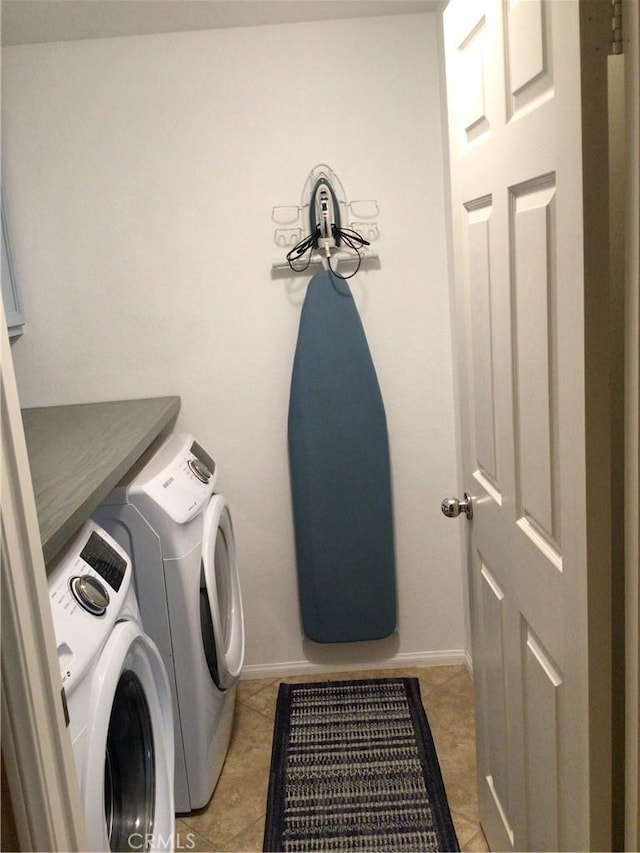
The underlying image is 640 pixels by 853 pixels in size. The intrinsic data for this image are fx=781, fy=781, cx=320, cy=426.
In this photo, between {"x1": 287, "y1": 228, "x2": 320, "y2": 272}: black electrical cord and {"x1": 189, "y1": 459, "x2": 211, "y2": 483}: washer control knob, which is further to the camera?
{"x1": 287, "y1": 228, "x2": 320, "y2": 272}: black electrical cord

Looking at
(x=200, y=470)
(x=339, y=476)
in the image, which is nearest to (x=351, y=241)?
(x=339, y=476)

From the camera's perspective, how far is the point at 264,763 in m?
2.43

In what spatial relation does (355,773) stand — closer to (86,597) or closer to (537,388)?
(86,597)

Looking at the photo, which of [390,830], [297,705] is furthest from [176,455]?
[390,830]

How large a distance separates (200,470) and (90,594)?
95 cm

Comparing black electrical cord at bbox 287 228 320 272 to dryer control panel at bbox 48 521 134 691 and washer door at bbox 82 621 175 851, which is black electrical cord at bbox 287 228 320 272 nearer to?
dryer control panel at bbox 48 521 134 691

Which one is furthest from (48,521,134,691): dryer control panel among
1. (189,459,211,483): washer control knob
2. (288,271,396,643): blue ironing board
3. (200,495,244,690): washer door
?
(288,271,396,643): blue ironing board

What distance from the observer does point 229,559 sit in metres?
2.59

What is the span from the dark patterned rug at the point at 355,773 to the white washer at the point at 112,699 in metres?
0.56

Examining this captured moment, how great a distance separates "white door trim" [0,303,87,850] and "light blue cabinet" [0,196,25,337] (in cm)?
172

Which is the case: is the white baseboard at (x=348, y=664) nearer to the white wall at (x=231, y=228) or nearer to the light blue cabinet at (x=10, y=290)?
the white wall at (x=231, y=228)

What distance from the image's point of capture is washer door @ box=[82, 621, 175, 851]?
1.61 metres

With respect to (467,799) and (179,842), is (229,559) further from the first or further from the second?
(467,799)

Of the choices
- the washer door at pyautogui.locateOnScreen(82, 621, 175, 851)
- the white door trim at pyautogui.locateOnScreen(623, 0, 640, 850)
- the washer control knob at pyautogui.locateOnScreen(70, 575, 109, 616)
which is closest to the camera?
the white door trim at pyautogui.locateOnScreen(623, 0, 640, 850)
